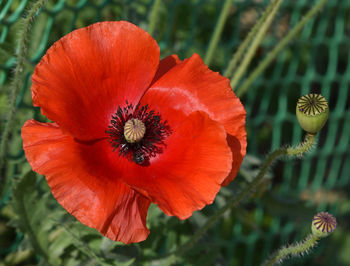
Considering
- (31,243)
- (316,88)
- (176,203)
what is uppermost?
(176,203)

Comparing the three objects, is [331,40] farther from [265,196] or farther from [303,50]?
[265,196]

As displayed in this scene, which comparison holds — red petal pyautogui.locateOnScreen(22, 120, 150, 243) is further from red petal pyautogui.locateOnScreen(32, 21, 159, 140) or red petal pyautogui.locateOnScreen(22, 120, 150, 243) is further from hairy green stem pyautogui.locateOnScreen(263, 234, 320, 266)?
hairy green stem pyautogui.locateOnScreen(263, 234, 320, 266)

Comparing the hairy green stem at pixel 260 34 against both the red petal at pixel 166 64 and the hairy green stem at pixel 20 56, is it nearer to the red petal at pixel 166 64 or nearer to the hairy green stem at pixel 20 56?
the red petal at pixel 166 64

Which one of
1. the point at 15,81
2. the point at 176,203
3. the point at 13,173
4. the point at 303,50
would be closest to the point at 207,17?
the point at 303,50

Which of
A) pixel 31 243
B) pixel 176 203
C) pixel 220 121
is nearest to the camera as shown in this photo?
pixel 176 203

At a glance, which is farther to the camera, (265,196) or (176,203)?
(265,196)

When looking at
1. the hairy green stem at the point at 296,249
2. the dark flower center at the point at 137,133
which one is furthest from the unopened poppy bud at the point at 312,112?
the dark flower center at the point at 137,133

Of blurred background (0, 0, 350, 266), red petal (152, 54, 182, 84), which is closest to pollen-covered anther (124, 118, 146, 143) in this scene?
red petal (152, 54, 182, 84)

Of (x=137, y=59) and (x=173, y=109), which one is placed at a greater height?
(x=137, y=59)

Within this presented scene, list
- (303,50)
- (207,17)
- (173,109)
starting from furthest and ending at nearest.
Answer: (303,50) < (207,17) < (173,109)
